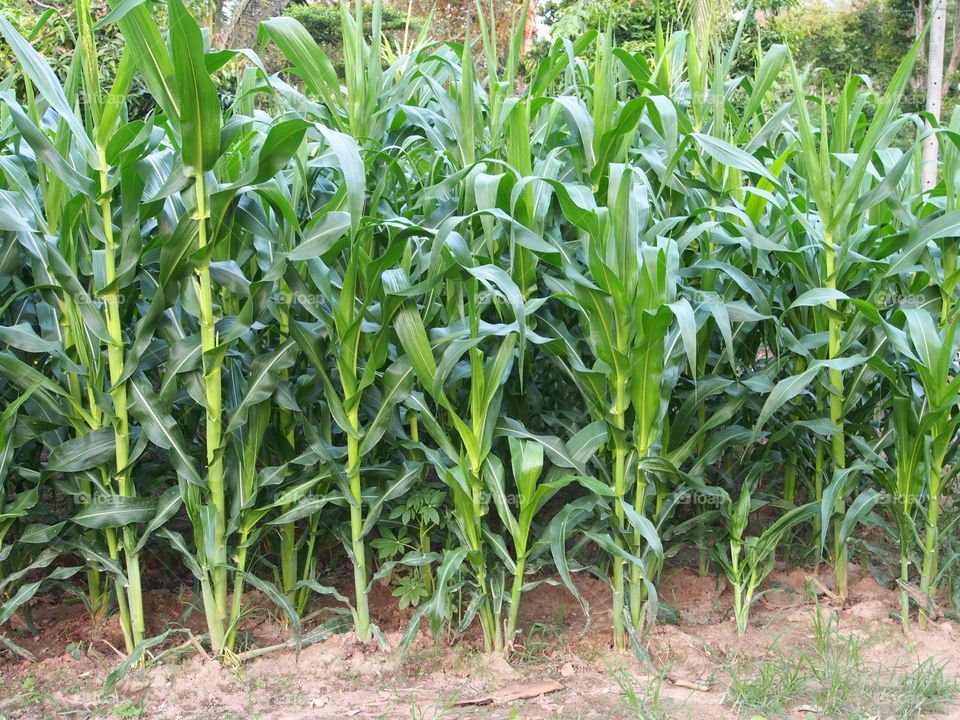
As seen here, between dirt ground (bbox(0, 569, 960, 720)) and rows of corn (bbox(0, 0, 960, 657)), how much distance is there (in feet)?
0.36

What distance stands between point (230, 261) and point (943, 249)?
7.10 ft

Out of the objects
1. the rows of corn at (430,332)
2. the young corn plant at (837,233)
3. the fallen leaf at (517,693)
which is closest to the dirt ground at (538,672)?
the fallen leaf at (517,693)

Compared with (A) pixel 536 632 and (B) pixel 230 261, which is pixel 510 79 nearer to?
(B) pixel 230 261

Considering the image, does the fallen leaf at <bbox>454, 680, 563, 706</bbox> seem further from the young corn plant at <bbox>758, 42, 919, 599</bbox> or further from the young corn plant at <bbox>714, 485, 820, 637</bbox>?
the young corn plant at <bbox>758, 42, 919, 599</bbox>

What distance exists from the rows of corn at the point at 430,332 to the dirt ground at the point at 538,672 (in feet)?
0.36

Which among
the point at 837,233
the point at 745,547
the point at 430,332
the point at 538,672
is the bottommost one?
the point at 538,672

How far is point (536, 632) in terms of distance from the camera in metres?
2.80

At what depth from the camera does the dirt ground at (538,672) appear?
2359mm

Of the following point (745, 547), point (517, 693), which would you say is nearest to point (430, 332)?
point (517, 693)

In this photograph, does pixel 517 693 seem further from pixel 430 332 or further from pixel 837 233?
pixel 837 233

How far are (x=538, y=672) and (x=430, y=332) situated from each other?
1.10 m

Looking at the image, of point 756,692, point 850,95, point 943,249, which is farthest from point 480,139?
point 756,692

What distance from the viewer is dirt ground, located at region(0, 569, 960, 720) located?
7.74 feet

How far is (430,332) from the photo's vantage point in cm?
246
